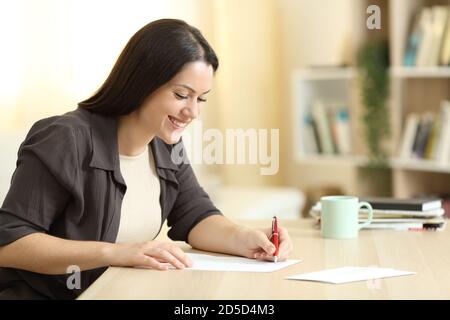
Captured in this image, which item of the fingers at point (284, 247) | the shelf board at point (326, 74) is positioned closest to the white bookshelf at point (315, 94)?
the shelf board at point (326, 74)

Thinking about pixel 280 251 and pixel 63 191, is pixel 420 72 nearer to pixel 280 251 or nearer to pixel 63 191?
pixel 280 251

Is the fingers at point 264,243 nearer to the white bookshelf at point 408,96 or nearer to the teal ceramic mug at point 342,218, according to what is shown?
the teal ceramic mug at point 342,218

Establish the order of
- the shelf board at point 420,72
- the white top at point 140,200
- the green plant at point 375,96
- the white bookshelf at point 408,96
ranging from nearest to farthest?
the white top at point 140,200 → the shelf board at point 420,72 → the white bookshelf at point 408,96 → the green plant at point 375,96

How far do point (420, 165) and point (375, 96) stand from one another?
0.43 meters

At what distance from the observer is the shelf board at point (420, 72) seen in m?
3.80

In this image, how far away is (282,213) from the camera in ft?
12.2

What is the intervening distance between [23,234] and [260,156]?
2.58m

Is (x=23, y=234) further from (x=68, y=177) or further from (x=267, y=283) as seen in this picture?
(x=267, y=283)

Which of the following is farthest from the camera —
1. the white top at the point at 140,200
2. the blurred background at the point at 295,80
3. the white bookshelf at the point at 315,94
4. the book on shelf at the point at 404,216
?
the white bookshelf at the point at 315,94

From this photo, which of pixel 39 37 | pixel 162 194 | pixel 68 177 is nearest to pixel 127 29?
pixel 39 37

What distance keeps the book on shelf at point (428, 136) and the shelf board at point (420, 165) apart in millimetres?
21

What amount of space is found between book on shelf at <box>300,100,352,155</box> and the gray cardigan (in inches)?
109

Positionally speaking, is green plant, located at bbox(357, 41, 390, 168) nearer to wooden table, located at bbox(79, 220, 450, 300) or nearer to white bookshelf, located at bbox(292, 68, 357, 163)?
white bookshelf, located at bbox(292, 68, 357, 163)

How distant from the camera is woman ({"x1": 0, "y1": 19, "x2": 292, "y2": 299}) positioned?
1.52 metres
